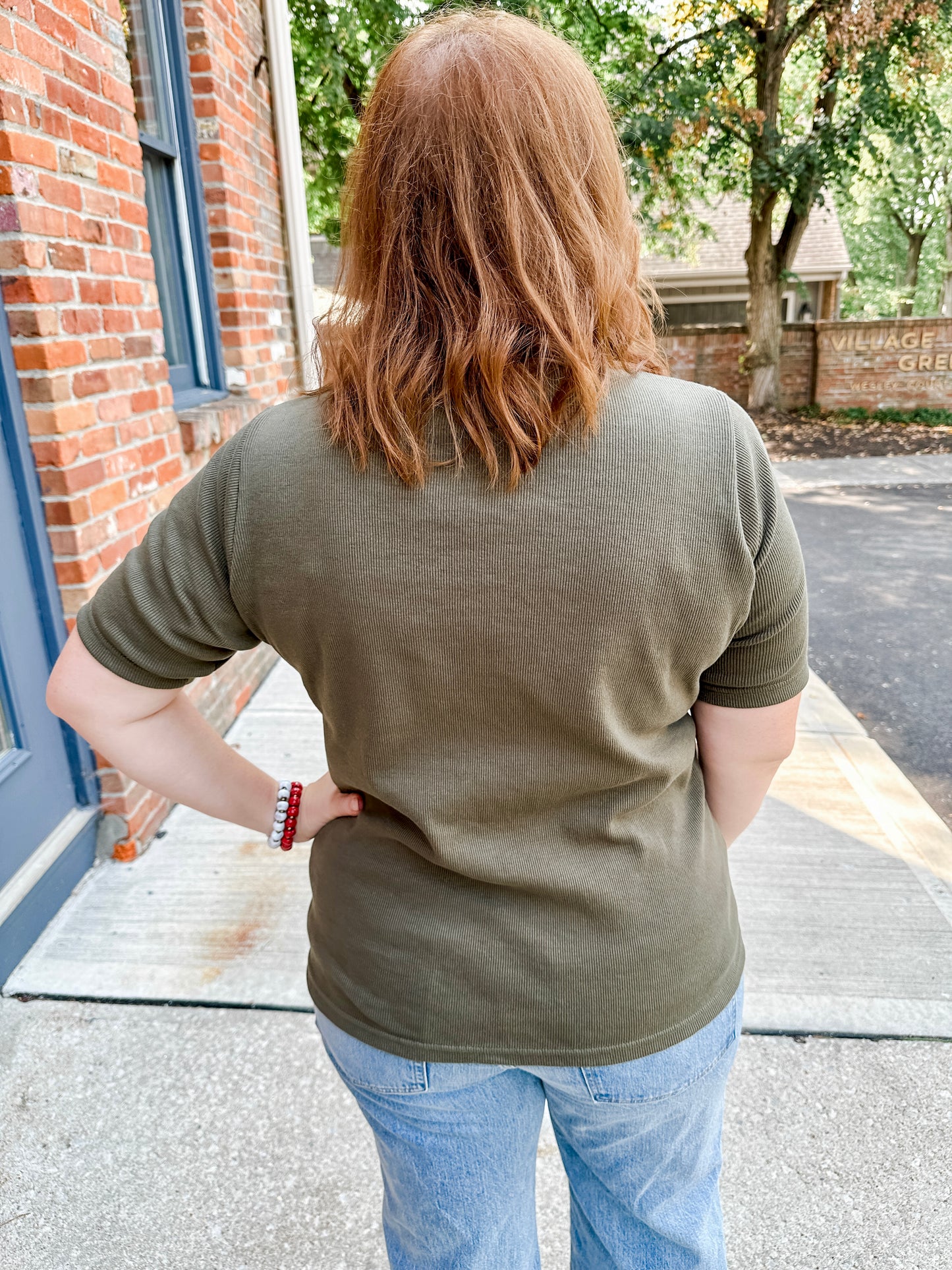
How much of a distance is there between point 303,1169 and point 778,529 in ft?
5.53

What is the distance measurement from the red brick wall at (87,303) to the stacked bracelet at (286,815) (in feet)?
5.31

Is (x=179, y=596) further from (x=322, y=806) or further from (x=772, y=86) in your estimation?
(x=772, y=86)

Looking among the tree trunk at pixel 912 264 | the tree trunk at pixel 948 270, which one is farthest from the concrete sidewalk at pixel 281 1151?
the tree trunk at pixel 912 264

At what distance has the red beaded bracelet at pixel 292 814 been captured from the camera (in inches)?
49.3

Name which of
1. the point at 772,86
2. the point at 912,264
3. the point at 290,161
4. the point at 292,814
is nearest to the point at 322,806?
the point at 292,814

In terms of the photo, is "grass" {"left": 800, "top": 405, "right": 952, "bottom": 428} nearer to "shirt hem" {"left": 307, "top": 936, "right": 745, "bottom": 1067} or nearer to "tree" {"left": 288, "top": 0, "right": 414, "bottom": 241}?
→ "tree" {"left": 288, "top": 0, "right": 414, "bottom": 241}

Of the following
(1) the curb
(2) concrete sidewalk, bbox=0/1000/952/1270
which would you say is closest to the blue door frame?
(2) concrete sidewalk, bbox=0/1000/952/1270

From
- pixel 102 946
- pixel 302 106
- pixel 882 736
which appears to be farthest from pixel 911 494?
pixel 102 946

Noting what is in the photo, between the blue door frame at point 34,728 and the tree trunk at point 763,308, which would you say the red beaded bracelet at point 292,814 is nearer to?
the blue door frame at point 34,728

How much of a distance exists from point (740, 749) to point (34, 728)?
2114mm

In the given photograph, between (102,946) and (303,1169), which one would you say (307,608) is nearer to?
(303,1169)

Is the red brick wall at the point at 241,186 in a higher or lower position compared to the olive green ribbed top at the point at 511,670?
higher

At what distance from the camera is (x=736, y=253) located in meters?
21.1

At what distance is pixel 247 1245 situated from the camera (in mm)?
1734
